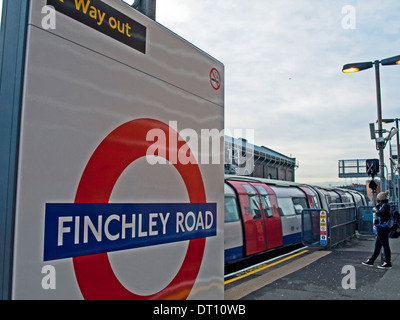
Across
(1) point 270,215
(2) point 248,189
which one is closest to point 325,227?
(1) point 270,215

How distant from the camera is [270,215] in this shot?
37.2 ft

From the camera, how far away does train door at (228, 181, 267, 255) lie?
986cm

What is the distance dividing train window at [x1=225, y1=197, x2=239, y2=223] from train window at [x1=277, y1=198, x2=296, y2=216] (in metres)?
3.14

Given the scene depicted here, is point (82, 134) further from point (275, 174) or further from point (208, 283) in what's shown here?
point (275, 174)

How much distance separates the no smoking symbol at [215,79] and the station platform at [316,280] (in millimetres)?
3927

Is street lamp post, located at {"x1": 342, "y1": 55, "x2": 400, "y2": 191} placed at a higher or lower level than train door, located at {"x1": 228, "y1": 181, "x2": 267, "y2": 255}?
higher

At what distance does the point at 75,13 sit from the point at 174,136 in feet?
2.30

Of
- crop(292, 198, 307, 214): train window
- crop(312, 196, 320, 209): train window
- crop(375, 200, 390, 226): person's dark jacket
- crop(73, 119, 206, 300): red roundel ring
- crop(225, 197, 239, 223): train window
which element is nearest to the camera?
crop(73, 119, 206, 300): red roundel ring

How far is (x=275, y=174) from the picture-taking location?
51688mm

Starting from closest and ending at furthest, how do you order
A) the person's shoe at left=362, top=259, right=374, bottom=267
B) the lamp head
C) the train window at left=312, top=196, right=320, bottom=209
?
1. the person's shoe at left=362, top=259, right=374, bottom=267
2. the lamp head
3. the train window at left=312, top=196, right=320, bottom=209

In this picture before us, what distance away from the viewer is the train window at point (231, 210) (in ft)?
30.3

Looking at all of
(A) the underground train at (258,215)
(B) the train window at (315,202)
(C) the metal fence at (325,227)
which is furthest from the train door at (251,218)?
(B) the train window at (315,202)

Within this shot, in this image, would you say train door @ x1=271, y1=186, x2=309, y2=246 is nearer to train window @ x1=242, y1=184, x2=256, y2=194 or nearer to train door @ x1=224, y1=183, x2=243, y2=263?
train window @ x1=242, y1=184, x2=256, y2=194

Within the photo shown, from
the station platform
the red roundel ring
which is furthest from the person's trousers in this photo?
the red roundel ring
